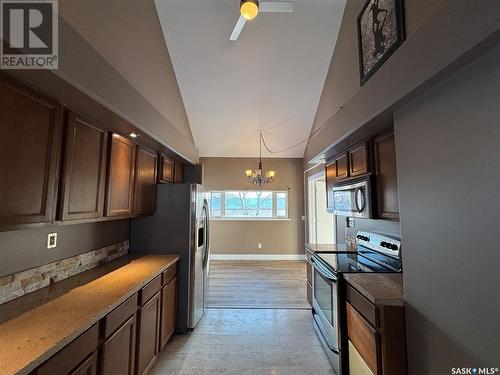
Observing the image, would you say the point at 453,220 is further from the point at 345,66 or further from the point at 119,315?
the point at 345,66

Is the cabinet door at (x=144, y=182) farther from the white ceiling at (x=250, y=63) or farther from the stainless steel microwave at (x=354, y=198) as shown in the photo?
the stainless steel microwave at (x=354, y=198)

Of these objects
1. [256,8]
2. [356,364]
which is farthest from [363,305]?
[256,8]

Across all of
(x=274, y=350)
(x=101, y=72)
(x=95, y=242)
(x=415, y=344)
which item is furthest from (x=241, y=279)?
(x=101, y=72)

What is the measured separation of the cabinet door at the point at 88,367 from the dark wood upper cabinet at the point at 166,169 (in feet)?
7.18

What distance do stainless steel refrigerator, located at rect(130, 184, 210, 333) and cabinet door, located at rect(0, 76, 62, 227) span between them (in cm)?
146

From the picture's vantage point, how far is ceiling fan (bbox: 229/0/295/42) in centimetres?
210

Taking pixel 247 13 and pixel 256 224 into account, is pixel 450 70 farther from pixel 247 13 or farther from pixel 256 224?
pixel 256 224

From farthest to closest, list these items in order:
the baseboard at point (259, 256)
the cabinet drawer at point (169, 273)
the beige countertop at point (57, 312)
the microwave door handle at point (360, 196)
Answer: the baseboard at point (259, 256), the cabinet drawer at point (169, 273), the microwave door handle at point (360, 196), the beige countertop at point (57, 312)

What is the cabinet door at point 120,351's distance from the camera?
140cm

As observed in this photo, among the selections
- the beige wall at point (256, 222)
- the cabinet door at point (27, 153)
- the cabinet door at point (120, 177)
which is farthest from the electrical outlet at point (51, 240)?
the beige wall at point (256, 222)

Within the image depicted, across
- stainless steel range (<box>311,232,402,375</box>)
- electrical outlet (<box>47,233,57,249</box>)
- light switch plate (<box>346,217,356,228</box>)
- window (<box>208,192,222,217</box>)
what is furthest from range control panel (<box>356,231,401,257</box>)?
window (<box>208,192,222,217</box>)

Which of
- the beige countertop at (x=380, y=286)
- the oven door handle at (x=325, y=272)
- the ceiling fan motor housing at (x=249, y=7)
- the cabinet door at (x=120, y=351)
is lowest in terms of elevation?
the cabinet door at (x=120, y=351)

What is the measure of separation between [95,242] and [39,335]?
1389 mm

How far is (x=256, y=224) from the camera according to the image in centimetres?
634
